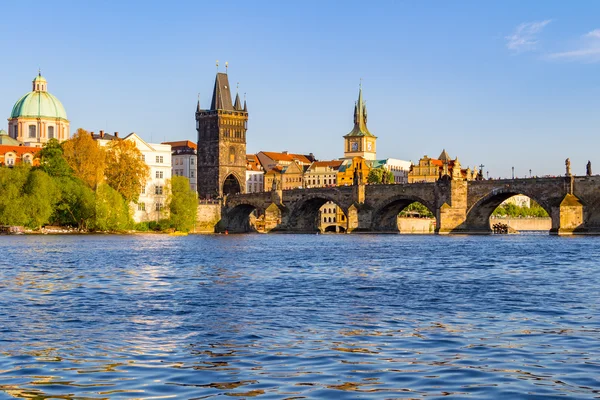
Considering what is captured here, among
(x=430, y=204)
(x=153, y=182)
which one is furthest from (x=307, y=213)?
(x=430, y=204)

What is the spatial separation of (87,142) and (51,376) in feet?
267

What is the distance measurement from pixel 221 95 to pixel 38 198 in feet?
232

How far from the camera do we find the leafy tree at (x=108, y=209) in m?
89.6

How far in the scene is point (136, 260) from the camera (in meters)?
46.2

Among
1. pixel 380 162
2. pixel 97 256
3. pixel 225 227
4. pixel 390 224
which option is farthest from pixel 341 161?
pixel 97 256

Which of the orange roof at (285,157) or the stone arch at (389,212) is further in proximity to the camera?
the orange roof at (285,157)

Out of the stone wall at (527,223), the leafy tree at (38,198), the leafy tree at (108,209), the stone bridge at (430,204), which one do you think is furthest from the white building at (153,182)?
the stone wall at (527,223)

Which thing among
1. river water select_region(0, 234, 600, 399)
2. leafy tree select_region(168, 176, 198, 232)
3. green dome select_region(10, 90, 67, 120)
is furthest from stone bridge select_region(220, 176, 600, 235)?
river water select_region(0, 234, 600, 399)

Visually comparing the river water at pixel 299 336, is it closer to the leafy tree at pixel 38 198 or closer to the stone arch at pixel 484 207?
the leafy tree at pixel 38 198

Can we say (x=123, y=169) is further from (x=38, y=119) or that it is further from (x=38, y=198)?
(x=38, y=119)

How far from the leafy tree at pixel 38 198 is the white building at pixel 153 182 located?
89.4ft

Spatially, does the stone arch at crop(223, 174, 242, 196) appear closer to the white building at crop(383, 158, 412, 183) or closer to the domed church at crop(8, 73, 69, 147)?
the domed church at crop(8, 73, 69, 147)

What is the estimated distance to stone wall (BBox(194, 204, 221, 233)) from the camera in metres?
128

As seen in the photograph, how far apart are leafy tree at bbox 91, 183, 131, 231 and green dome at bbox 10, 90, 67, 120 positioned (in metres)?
63.5
